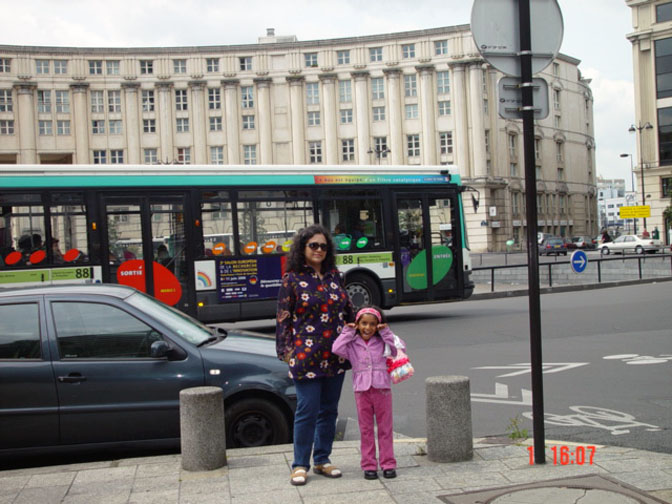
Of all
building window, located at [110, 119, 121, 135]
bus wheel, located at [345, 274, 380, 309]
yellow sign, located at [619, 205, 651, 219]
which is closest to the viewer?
bus wheel, located at [345, 274, 380, 309]

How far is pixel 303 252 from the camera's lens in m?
5.38

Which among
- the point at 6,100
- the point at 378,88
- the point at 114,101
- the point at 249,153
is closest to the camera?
the point at 6,100

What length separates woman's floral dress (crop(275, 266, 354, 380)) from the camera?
5.23 metres

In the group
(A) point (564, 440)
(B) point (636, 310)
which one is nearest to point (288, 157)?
(B) point (636, 310)

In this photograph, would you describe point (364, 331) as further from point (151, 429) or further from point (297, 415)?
point (151, 429)

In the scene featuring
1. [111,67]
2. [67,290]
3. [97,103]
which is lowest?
[67,290]

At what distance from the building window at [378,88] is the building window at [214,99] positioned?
14.9 metres

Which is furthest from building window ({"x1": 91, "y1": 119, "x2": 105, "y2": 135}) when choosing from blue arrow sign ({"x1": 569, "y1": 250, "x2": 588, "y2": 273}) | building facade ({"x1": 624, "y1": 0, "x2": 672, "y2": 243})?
blue arrow sign ({"x1": 569, "y1": 250, "x2": 588, "y2": 273})

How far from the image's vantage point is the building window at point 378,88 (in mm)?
73312

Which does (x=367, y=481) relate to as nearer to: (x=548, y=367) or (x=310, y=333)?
(x=310, y=333)

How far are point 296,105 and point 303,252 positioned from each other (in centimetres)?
6926

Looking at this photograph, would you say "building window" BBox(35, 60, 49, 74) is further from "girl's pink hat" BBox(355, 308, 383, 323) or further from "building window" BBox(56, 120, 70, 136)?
"girl's pink hat" BBox(355, 308, 383, 323)

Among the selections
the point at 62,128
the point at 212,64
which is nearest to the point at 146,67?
the point at 212,64

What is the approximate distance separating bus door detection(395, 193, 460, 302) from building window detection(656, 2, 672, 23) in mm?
57606
